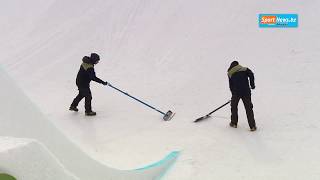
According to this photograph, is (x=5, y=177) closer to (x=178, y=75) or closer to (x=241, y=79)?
(x=241, y=79)

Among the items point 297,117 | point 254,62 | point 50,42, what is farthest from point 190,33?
point 297,117

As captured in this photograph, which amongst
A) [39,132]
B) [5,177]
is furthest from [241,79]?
[5,177]

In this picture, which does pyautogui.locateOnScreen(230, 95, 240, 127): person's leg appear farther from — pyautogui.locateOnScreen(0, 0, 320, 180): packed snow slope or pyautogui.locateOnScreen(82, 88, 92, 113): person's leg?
pyautogui.locateOnScreen(82, 88, 92, 113): person's leg

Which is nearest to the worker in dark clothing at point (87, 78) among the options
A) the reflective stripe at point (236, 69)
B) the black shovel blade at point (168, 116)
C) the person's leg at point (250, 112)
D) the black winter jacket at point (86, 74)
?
the black winter jacket at point (86, 74)

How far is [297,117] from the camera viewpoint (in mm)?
8172

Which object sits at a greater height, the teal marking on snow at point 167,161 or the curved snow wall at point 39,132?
the curved snow wall at point 39,132

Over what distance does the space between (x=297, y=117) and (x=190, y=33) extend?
21.0ft

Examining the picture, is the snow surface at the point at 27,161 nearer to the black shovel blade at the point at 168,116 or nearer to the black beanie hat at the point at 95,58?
the black shovel blade at the point at 168,116

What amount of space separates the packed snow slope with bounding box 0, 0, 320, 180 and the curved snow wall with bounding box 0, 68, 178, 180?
51.0 inches

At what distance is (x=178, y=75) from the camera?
11.6 meters

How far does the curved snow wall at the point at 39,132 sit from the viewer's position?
423 cm

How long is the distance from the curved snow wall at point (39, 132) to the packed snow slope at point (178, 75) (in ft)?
4.25

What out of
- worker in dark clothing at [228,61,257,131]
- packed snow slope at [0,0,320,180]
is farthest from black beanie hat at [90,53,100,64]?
worker in dark clothing at [228,61,257,131]

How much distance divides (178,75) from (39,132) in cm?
723
